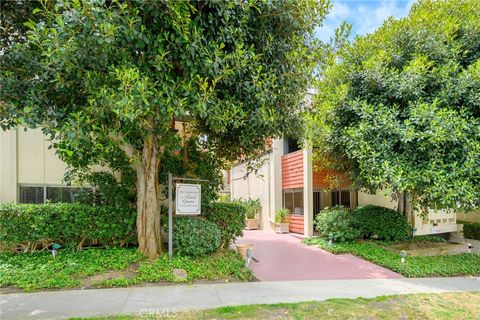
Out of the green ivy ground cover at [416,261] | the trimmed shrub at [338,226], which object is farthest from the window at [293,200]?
the green ivy ground cover at [416,261]

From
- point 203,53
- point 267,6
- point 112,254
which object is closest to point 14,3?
point 203,53

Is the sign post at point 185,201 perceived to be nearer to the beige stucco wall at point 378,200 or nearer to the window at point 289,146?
the window at point 289,146

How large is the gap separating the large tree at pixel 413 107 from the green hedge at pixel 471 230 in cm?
660

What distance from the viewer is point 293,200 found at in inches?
581

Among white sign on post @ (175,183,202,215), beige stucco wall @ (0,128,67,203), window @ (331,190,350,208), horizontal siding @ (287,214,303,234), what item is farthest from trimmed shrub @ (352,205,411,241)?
beige stucco wall @ (0,128,67,203)

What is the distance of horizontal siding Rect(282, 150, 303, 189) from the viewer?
1362 cm

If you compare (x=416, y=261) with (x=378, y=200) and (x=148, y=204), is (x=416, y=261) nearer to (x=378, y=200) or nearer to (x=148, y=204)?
(x=378, y=200)

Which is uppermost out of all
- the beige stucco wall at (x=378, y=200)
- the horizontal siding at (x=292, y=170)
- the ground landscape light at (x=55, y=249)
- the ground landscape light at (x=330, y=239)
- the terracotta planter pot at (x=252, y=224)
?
the horizontal siding at (x=292, y=170)

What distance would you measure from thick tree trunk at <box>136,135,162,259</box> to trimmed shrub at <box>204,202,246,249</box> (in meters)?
1.56

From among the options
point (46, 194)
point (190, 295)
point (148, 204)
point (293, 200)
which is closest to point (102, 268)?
point (148, 204)

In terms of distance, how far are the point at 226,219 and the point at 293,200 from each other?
267 inches

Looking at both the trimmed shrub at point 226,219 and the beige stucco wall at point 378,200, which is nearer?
→ the trimmed shrub at point 226,219

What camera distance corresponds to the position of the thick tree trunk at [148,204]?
7.44 m

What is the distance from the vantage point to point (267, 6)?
6062 mm
